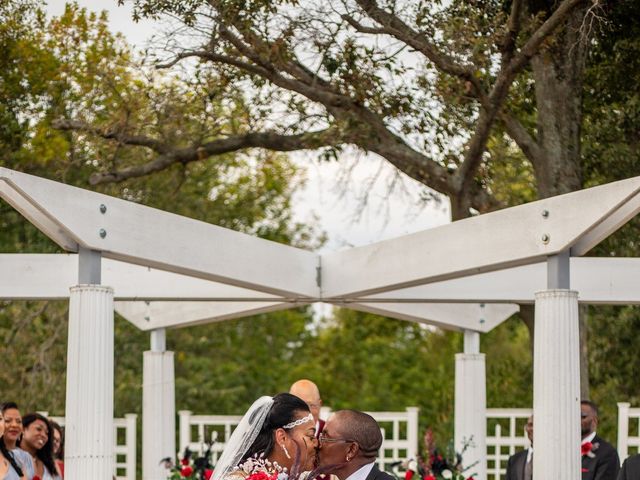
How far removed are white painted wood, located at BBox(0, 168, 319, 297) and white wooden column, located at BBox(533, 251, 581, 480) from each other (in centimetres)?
250

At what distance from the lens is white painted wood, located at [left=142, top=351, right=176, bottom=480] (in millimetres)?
13234

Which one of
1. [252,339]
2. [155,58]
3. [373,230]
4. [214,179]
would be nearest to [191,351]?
[252,339]

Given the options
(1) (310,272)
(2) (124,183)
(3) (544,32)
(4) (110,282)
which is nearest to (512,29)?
(3) (544,32)

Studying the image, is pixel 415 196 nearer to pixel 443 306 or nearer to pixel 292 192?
pixel 443 306

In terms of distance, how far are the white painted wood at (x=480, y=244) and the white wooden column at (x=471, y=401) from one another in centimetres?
305

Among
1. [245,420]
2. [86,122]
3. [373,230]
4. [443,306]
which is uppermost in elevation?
[86,122]

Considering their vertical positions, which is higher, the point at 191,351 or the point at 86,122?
the point at 86,122

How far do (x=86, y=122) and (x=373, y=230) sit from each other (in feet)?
13.3

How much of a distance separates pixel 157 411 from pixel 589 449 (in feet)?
16.7

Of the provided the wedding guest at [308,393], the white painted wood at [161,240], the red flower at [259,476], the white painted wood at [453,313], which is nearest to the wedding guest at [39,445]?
the white painted wood at [161,240]

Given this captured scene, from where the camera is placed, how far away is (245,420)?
560cm

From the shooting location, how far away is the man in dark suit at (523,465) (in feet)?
33.1

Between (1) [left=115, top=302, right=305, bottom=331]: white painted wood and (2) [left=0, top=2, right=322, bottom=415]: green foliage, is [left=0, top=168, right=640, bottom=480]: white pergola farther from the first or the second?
(2) [left=0, top=2, right=322, bottom=415]: green foliage

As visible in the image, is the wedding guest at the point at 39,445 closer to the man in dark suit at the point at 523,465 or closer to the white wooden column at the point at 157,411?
the white wooden column at the point at 157,411
